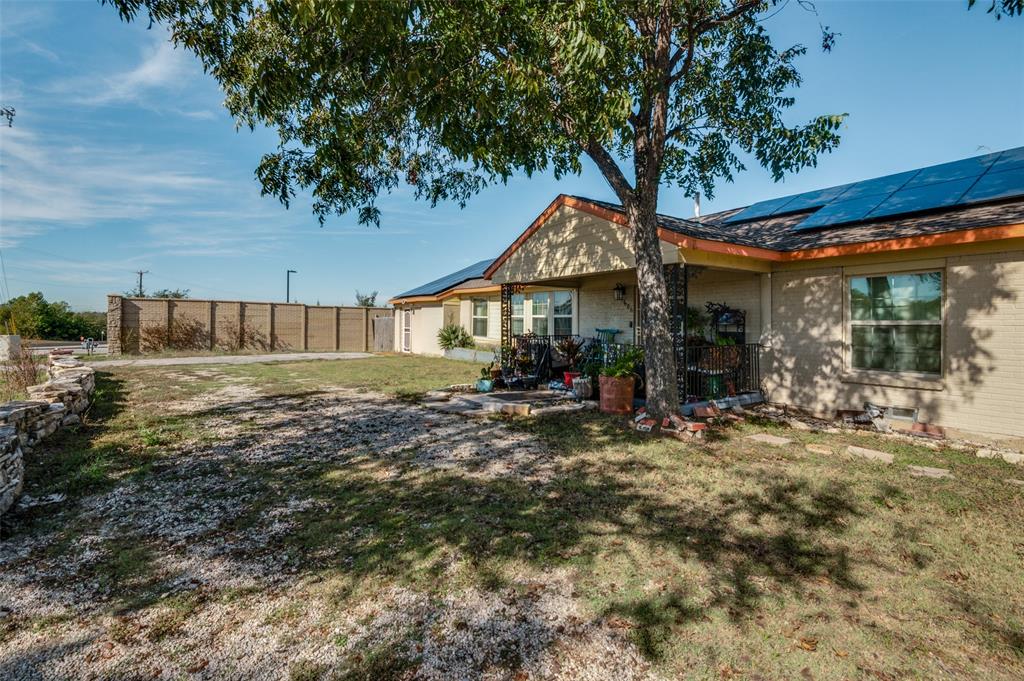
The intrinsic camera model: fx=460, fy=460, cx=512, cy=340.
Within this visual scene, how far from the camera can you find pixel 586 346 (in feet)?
36.5

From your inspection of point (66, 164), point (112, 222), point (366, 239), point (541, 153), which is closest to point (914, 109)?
point (541, 153)

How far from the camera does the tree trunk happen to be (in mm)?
6840

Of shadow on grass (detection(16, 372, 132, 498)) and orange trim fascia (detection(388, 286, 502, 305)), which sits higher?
orange trim fascia (detection(388, 286, 502, 305))

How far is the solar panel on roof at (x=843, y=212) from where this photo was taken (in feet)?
27.7

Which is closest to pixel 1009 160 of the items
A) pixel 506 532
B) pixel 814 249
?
pixel 814 249

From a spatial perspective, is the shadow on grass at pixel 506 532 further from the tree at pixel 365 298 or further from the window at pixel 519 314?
the tree at pixel 365 298

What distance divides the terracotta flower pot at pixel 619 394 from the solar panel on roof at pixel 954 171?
6757 mm

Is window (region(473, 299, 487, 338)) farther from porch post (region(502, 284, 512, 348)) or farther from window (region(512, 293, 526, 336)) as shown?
porch post (region(502, 284, 512, 348))

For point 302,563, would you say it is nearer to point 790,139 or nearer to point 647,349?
A: point 647,349

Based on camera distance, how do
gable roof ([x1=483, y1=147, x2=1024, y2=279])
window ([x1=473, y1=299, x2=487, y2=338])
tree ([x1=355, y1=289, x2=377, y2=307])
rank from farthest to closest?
tree ([x1=355, y1=289, x2=377, y2=307]) < window ([x1=473, y1=299, x2=487, y2=338]) < gable roof ([x1=483, y1=147, x2=1024, y2=279])

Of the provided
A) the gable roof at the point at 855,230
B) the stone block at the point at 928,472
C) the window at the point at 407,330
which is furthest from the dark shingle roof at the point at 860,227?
the window at the point at 407,330

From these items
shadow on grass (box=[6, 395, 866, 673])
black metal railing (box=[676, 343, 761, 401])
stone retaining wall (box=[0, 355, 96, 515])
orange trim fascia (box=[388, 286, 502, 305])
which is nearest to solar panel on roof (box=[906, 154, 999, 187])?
black metal railing (box=[676, 343, 761, 401])

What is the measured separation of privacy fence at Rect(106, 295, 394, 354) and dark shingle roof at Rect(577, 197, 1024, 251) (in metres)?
19.3

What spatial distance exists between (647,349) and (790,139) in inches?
170
